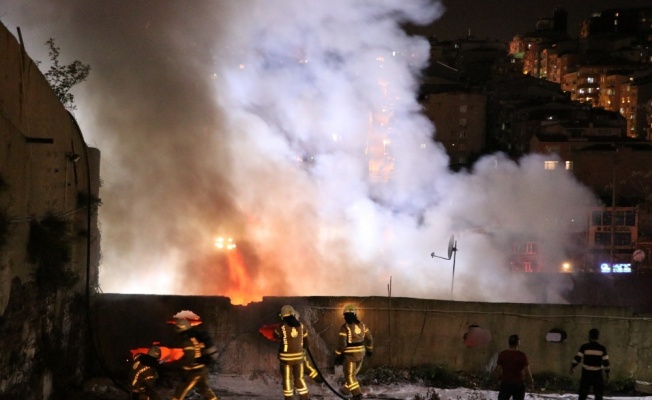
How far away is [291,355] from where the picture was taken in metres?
8.37

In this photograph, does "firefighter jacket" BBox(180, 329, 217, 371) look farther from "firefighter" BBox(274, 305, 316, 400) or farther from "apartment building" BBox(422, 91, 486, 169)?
"apartment building" BBox(422, 91, 486, 169)

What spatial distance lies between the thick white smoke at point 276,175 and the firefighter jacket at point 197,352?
11.4 m

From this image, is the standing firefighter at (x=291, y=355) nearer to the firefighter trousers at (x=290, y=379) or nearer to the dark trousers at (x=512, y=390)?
the firefighter trousers at (x=290, y=379)

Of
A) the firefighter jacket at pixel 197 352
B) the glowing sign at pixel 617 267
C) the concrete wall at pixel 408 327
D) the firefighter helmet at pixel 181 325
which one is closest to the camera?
the firefighter jacket at pixel 197 352

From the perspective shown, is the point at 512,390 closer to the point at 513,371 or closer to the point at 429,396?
the point at 513,371

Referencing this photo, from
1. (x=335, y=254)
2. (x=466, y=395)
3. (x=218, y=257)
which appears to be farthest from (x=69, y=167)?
(x=335, y=254)

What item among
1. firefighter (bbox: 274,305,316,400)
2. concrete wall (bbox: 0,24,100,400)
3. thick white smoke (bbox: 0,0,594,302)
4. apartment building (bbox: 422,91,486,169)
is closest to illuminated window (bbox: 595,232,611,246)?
thick white smoke (bbox: 0,0,594,302)

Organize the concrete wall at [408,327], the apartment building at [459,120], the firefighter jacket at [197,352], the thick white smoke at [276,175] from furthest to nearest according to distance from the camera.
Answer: the apartment building at [459,120]
the thick white smoke at [276,175]
the concrete wall at [408,327]
the firefighter jacket at [197,352]

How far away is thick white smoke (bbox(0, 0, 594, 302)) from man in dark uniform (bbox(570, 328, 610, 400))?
13129 millimetres

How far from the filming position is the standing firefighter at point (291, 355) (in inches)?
329

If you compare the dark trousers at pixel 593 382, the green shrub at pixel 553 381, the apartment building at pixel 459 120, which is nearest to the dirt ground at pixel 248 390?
the green shrub at pixel 553 381

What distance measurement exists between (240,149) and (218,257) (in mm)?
4983

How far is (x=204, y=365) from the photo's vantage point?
25.8ft

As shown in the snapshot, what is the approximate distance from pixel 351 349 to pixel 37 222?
4.10 m
